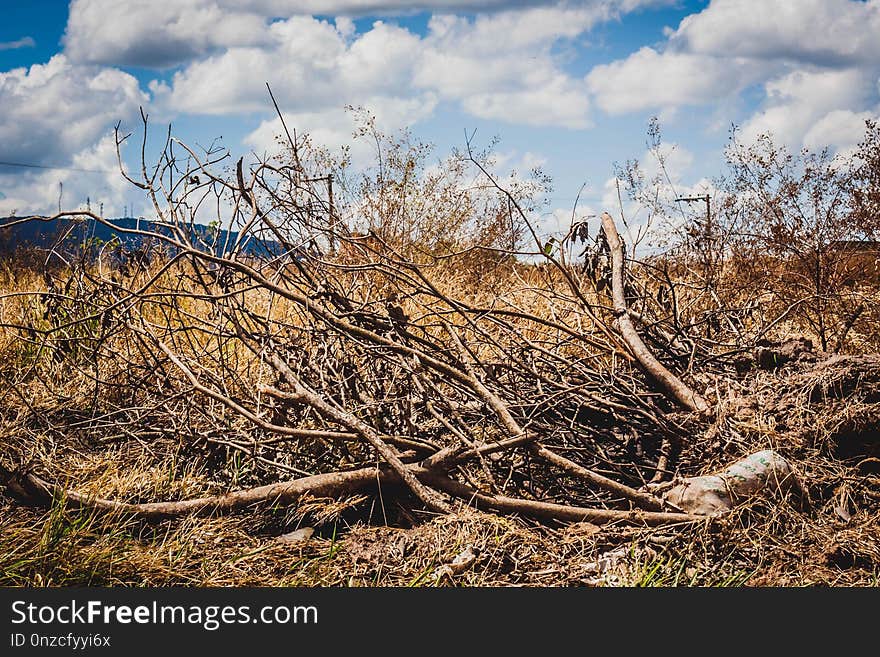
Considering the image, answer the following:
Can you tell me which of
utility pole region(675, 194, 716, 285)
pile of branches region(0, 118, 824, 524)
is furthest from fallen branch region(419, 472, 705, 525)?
utility pole region(675, 194, 716, 285)

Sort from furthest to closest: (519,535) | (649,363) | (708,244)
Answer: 1. (708,244)
2. (649,363)
3. (519,535)

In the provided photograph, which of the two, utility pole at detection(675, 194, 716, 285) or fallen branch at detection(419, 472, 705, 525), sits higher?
utility pole at detection(675, 194, 716, 285)

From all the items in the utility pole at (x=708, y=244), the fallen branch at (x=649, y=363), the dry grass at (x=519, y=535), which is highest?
the utility pole at (x=708, y=244)

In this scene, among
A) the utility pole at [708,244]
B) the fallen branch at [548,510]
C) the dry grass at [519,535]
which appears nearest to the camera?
the dry grass at [519,535]

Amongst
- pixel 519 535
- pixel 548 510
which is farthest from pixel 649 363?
pixel 519 535

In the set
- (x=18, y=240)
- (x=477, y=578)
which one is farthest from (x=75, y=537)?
(x=18, y=240)

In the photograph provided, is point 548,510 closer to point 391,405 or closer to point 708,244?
point 391,405

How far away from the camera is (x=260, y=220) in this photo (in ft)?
10.9

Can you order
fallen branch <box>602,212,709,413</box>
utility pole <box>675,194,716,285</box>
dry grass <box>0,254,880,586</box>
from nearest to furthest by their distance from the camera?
dry grass <box>0,254,880,586</box> < fallen branch <box>602,212,709,413</box> < utility pole <box>675,194,716,285</box>

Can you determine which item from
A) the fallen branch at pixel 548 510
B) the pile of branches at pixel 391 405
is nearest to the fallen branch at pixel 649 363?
the pile of branches at pixel 391 405

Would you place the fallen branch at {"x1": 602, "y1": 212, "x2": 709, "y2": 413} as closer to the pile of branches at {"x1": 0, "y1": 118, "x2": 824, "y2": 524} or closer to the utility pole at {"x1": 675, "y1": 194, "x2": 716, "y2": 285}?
the pile of branches at {"x1": 0, "y1": 118, "x2": 824, "y2": 524}

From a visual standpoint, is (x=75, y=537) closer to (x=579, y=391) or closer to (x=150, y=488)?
(x=150, y=488)

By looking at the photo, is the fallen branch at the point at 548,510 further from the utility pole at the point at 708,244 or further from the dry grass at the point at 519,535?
the utility pole at the point at 708,244

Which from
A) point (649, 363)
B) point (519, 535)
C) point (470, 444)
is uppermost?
point (649, 363)
